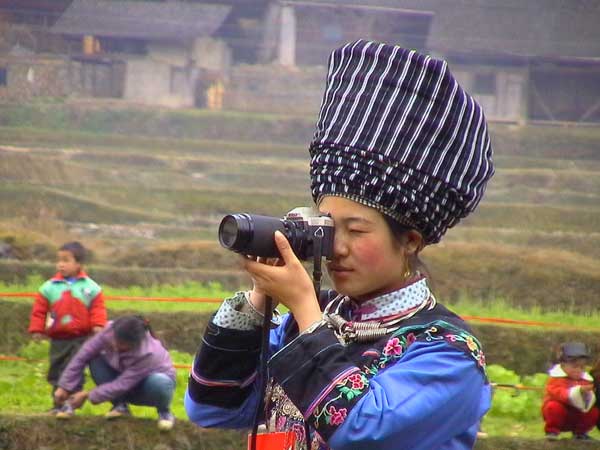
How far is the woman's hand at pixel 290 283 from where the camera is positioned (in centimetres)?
185

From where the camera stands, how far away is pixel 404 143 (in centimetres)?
195

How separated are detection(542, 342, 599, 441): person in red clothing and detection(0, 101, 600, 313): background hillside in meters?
3.44

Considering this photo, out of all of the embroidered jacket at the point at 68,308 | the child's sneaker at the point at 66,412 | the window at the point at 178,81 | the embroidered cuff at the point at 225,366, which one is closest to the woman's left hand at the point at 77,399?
the child's sneaker at the point at 66,412

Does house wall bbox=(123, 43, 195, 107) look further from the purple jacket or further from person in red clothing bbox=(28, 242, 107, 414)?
the purple jacket

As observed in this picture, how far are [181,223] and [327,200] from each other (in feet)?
26.8

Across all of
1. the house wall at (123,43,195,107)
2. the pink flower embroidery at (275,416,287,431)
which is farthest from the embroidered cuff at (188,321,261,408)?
the house wall at (123,43,195,107)

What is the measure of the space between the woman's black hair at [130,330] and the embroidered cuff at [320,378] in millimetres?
3792

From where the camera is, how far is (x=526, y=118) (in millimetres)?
10766

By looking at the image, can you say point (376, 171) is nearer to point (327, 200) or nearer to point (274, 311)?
point (327, 200)

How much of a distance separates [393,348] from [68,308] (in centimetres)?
446

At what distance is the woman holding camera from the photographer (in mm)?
1802

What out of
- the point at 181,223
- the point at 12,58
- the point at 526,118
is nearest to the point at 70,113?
the point at 12,58

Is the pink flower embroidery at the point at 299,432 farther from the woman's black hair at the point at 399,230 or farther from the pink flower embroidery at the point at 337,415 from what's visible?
the woman's black hair at the point at 399,230

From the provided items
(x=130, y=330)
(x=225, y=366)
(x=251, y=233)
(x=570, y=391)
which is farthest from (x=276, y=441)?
(x=570, y=391)
